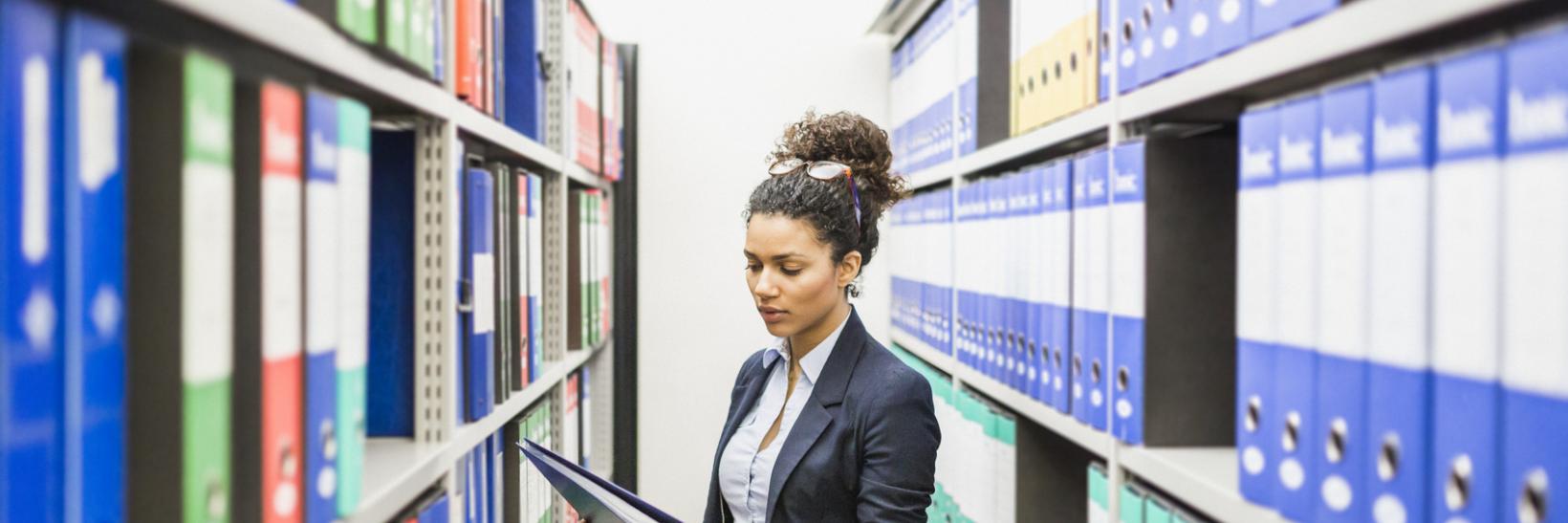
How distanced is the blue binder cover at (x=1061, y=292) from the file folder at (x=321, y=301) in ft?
3.09

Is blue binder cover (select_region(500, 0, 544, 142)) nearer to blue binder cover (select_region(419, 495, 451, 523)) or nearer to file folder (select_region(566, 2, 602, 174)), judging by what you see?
file folder (select_region(566, 2, 602, 174))

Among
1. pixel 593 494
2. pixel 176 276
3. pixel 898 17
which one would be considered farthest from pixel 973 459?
pixel 176 276

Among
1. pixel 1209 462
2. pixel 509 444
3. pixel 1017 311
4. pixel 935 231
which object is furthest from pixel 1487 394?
pixel 935 231

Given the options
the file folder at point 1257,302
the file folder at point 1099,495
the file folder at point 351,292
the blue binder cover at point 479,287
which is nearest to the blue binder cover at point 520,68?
the blue binder cover at point 479,287

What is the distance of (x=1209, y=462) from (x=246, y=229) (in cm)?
98

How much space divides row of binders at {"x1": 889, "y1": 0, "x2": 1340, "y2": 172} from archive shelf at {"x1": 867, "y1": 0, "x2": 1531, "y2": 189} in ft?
0.08

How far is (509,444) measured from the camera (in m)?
1.62

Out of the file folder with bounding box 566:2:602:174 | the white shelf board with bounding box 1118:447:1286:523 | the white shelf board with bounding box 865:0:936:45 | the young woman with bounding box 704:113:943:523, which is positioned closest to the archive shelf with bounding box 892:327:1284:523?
the white shelf board with bounding box 1118:447:1286:523

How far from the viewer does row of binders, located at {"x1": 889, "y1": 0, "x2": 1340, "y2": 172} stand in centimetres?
100

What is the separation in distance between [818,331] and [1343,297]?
2.57ft

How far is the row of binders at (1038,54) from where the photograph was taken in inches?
39.3

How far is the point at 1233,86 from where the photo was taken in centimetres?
93

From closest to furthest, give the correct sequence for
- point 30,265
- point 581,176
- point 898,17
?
point 30,265 → point 581,176 → point 898,17

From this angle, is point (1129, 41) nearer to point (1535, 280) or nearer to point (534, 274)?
point (1535, 280)
